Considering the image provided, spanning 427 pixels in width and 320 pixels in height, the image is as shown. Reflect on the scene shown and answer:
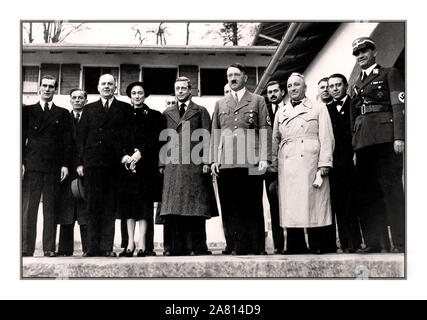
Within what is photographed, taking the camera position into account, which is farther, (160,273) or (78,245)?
(78,245)

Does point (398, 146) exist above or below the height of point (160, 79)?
below

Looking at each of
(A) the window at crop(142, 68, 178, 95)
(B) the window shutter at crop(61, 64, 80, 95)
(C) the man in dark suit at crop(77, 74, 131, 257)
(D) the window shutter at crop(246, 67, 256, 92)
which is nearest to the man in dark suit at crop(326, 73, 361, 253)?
(D) the window shutter at crop(246, 67, 256, 92)

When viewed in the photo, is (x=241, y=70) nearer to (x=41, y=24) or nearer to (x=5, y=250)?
(x=41, y=24)

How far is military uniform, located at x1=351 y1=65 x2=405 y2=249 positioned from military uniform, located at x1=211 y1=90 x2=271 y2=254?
1138 millimetres

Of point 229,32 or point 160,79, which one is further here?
point 229,32

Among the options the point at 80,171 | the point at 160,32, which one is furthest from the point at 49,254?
the point at 160,32

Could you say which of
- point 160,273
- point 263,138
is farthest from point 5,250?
point 263,138

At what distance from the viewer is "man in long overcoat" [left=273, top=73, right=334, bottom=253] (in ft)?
26.7

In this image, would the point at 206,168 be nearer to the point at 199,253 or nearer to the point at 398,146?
the point at 199,253

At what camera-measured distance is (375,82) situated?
8375 mm

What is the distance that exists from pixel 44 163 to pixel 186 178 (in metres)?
1.85

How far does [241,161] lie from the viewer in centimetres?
825

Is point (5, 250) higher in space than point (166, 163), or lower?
lower
